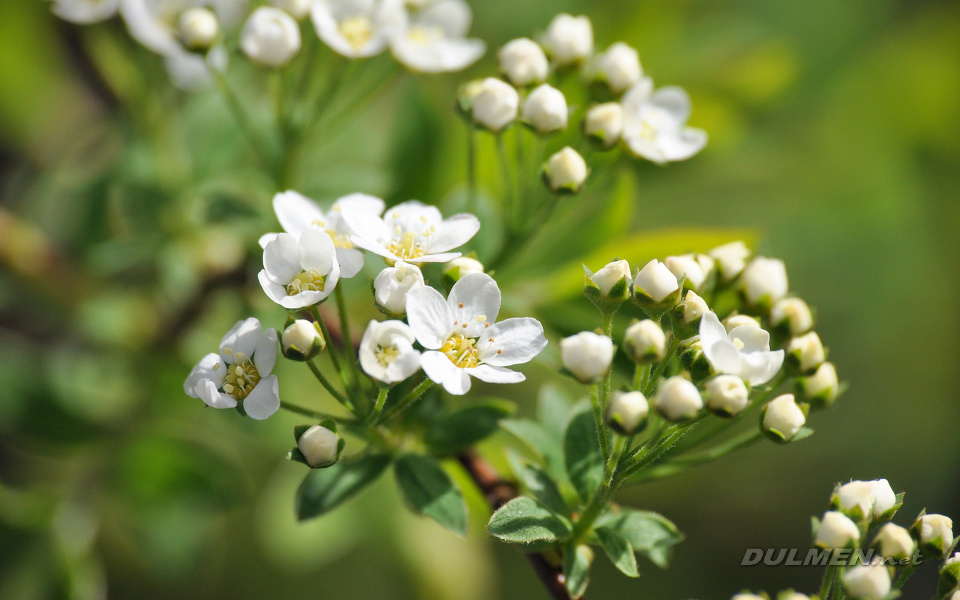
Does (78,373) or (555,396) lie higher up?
(555,396)

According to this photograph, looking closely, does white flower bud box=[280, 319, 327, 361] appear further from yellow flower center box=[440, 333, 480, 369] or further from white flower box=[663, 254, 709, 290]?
white flower box=[663, 254, 709, 290]

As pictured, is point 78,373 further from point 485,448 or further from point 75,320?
point 485,448

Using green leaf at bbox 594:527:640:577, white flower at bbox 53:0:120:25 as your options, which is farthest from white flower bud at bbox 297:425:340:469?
white flower at bbox 53:0:120:25

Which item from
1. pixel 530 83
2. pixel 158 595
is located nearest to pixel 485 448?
pixel 530 83

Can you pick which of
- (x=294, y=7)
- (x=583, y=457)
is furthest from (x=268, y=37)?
(x=583, y=457)

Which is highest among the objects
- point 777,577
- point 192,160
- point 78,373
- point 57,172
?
point 192,160

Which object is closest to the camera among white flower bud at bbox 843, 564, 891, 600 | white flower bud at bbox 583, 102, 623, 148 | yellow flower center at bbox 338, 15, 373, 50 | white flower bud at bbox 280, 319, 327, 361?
white flower bud at bbox 843, 564, 891, 600
